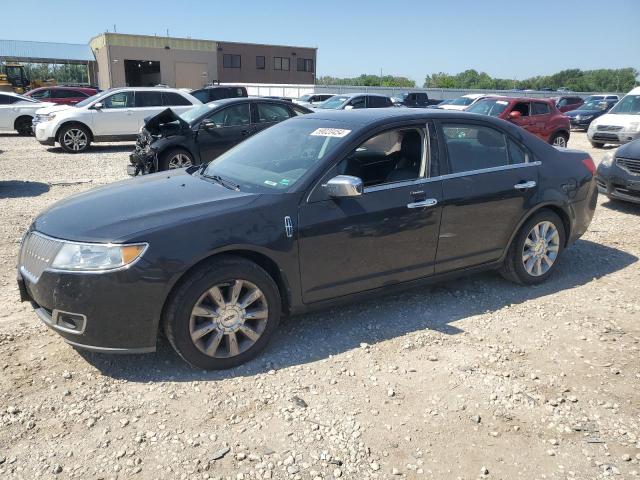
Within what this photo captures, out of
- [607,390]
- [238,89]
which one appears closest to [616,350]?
[607,390]

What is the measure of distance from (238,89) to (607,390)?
17880mm

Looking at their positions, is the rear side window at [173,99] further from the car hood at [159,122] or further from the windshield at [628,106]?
the windshield at [628,106]

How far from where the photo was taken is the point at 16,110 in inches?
676

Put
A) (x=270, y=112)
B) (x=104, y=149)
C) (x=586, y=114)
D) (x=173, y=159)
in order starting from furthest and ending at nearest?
(x=586, y=114) → (x=104, y=149) → (x=270, y=112) → (x=173, y=159)

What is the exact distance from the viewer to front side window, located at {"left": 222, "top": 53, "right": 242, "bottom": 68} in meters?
54.7

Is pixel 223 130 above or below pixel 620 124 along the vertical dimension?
below

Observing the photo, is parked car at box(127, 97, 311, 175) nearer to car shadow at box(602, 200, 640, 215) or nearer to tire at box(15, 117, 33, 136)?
car shadow at box(602, 200, 640, 215)

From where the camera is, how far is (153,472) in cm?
255

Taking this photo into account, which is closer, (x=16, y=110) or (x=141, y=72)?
(x=16, y=110)

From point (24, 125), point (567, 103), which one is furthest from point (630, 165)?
point (567, 103)

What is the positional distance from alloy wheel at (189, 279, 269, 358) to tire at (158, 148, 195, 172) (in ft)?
21.8

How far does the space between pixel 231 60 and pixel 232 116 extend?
159ft

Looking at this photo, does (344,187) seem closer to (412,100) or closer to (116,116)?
(116,116)

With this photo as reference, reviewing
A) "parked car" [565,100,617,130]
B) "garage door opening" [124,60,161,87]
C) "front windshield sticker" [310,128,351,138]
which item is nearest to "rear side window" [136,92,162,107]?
"front windshield sticker" [310,128,351,138]
